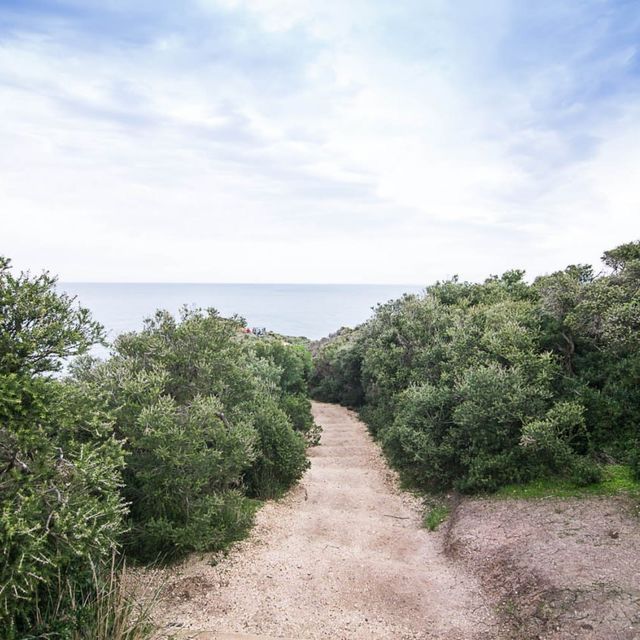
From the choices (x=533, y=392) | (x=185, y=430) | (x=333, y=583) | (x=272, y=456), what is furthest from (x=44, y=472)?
(x=533, y=392)

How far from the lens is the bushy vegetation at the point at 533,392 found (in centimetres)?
1202

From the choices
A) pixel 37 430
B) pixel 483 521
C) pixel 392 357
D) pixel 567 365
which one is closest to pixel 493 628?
pixel 483 521

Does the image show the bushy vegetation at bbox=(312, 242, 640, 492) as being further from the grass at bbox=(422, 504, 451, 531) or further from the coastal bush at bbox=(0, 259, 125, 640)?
the coastal bush at bbox=(0, 259, 125, 640)

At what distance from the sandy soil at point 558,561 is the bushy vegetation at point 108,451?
19.0 ft

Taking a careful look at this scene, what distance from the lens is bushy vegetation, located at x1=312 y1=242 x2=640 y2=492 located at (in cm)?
1202

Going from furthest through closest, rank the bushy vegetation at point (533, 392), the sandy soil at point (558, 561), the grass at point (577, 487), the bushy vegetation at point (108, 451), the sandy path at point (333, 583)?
the bushy vegetation at point (533, 392) → the grass at point (577, 487) → the sandy path at point (333, 583) → the sandy soil at point (558, 561) → the bushy vegetation at point (108, 451)

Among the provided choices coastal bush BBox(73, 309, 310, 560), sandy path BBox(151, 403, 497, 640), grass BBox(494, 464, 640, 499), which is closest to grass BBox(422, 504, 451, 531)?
sandy path BBox(151, 403, 497, 640)

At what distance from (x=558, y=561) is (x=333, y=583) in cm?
440

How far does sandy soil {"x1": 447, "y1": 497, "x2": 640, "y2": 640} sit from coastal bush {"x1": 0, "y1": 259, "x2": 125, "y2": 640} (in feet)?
23.1

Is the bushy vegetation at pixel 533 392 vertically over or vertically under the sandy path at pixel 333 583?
over

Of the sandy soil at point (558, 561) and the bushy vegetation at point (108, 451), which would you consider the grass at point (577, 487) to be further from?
the bushy vegetation at point (108, 451)

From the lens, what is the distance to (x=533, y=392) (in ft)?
42.0

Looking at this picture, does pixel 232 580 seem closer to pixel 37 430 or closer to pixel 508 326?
pixel 37 430

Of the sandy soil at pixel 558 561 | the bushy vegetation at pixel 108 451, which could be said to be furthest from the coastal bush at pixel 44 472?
the sandy soil at pixel 558 561
